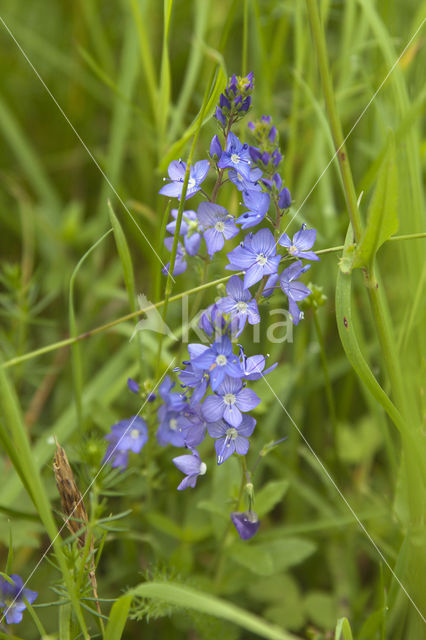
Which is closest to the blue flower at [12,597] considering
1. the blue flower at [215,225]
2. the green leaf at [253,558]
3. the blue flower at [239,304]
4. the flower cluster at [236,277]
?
the flower cluster at [236,277]

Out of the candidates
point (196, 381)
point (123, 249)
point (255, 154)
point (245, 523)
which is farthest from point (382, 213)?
point (245, 523)

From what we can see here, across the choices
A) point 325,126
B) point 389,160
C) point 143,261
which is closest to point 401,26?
point 325,126

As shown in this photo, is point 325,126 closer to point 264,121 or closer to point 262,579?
point 264,121

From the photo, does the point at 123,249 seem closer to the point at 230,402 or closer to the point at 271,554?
the point at 230,402

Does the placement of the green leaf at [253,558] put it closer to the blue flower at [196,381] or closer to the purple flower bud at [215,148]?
the blue flower at [196,381]

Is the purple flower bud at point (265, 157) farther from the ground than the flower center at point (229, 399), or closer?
farther from the ground

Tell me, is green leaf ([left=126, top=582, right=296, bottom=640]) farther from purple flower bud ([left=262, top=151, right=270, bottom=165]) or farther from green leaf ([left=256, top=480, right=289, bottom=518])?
purple flower bud ([left=262, top=151, right=270, bottom=165])
